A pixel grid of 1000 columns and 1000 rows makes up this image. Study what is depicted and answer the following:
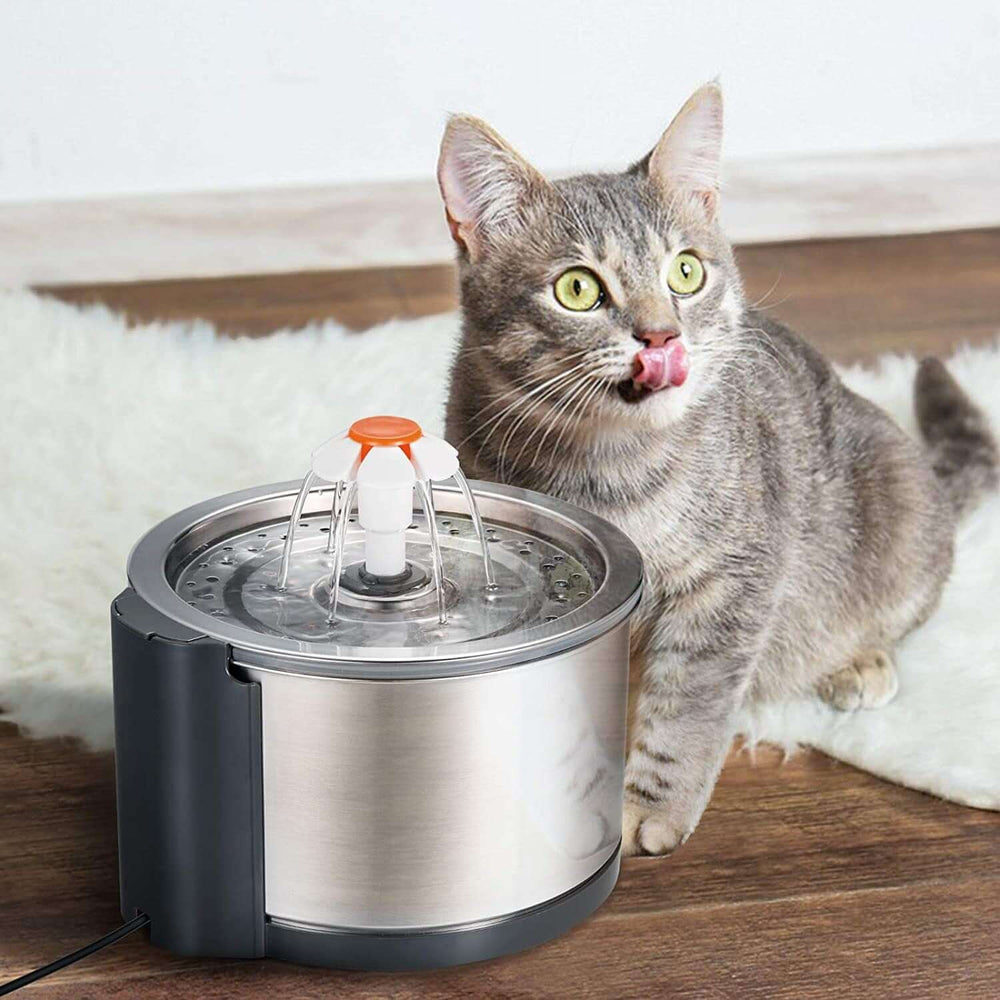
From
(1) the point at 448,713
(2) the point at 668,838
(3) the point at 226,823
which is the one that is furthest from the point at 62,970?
(2) the point at 668,838

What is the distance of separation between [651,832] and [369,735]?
33 cm

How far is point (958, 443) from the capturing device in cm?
172

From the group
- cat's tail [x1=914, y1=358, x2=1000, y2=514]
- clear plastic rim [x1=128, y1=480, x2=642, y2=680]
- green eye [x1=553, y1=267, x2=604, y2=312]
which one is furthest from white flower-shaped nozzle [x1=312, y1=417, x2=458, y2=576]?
cat's tail [x1=914, y1=358, x2=1000, y2=514]

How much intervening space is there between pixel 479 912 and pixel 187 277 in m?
1.80

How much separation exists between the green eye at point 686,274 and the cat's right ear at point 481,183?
116 mm

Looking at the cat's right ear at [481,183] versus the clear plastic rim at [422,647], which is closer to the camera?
the clear plastic rim at [422,647]

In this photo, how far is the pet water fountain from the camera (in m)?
0.95

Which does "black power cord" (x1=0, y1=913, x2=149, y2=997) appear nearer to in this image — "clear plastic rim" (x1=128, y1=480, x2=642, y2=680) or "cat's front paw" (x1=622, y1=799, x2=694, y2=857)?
"clear plastic rim" (x1=128, y1=480, x2=642, y2=680)

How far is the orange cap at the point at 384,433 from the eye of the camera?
1.01 m

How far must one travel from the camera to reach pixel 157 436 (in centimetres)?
176

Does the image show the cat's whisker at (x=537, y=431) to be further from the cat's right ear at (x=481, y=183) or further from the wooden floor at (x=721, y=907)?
the wooden floor at (x=721, y=907)

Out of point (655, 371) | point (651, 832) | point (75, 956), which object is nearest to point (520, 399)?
point (655, 371)

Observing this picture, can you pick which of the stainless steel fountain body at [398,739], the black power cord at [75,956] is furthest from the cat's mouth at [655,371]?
the black power cord at [75,956]

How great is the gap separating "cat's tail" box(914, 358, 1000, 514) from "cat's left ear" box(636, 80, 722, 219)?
553mm
